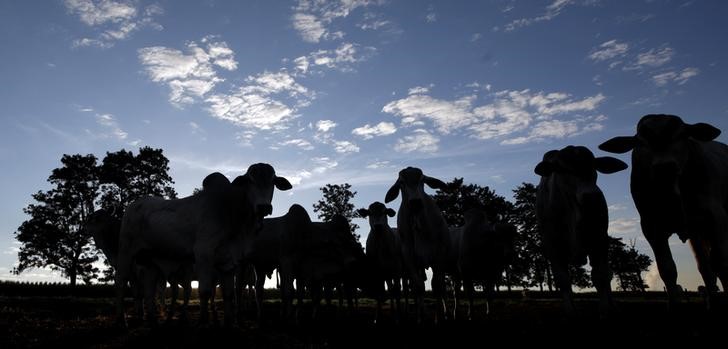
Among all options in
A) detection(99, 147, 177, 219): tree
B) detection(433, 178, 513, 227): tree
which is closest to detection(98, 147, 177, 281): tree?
detection(99, 147, 177, 219): tree

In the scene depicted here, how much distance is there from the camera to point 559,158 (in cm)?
764

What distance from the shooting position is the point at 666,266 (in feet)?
22.6

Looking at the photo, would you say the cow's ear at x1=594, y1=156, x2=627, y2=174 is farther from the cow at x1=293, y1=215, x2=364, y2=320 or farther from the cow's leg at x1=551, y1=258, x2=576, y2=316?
the cow at x1=293, y1=215, x2=364, y2=320

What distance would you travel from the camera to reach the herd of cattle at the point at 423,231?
650 centimetres

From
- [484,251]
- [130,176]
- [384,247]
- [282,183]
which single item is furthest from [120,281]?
[130,176]

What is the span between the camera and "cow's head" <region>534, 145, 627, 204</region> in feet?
23.7

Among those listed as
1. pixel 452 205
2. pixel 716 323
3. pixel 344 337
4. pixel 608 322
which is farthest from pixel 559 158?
pixel 452 205

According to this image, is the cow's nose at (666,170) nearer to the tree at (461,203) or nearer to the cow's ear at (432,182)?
the cow's ear at (432,182)

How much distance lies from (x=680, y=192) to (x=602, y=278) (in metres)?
1.61

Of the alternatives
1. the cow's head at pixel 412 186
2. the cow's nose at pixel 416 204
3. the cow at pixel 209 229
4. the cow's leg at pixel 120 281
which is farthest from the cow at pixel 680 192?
the cow's leg at pixel 120 281

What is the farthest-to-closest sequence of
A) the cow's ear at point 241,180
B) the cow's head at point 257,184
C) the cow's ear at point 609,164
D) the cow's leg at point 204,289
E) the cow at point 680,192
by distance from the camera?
1. the cow's ear at point 241,180
2. the cow's head at point 257,184
3. the cow's leg at point 204,289
4. the cow's ear at point 609,164
5. the cow at point 680,192

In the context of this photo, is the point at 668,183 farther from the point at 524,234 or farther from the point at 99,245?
the point at 524,234

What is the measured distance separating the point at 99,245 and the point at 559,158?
1330 centimetres

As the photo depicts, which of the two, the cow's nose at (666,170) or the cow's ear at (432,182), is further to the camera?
the cow's ear at (432,182)
